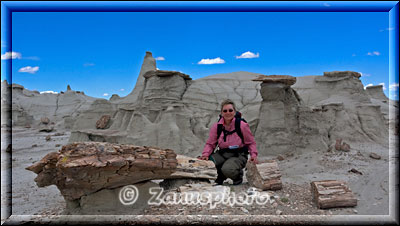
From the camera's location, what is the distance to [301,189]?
484cm

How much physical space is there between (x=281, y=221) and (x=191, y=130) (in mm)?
8719

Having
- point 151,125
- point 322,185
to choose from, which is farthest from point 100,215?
point 151,125

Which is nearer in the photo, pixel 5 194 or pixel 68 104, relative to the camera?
pixel 5 194

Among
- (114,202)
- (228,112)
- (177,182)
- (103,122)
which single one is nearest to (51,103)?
(103,122)

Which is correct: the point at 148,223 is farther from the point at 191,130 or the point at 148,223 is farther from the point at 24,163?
the point at 24,163

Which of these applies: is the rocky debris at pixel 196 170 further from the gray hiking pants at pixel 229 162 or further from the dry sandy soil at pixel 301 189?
the gray hiking pants at pixel 229 162

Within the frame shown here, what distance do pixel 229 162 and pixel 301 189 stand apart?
140 centimetres

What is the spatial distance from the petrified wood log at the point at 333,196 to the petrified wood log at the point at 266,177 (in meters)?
0.62

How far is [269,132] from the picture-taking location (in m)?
10.6

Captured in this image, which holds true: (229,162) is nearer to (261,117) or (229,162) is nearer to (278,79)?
(278,79)

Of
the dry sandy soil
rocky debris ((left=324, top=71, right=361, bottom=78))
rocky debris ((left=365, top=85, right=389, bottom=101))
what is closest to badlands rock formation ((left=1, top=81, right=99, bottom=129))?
the dry sandy soil

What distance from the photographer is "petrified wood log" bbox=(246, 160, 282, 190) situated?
4559 millimetres

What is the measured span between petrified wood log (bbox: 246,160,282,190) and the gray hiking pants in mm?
331
